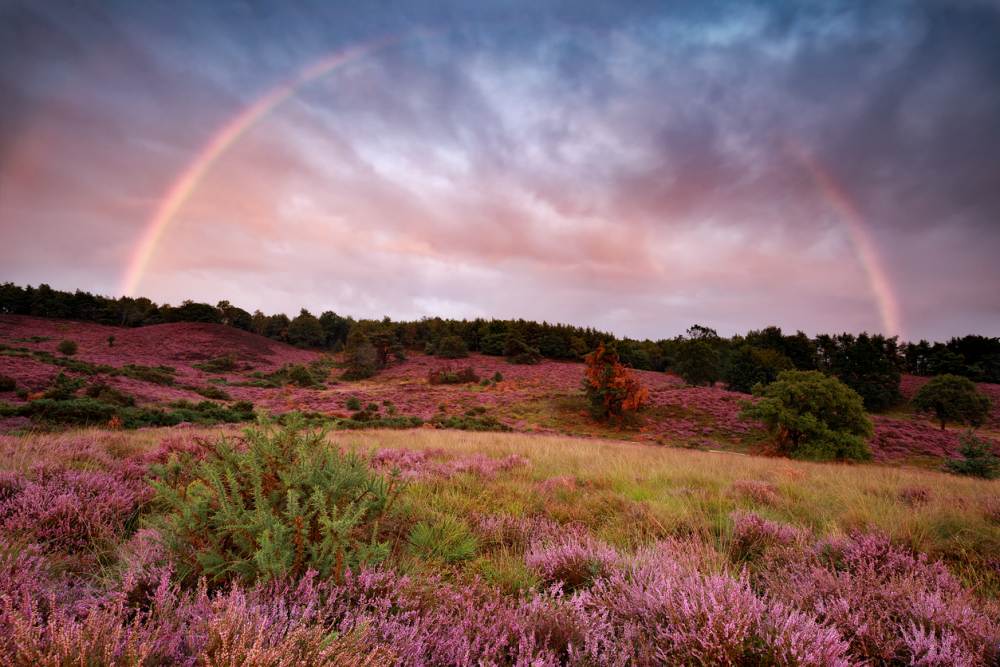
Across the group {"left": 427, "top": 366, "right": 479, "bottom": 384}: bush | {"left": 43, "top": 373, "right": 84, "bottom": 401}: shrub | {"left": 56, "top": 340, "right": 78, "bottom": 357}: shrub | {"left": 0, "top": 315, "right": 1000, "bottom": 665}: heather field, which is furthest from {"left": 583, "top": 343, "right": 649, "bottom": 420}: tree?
{"left": 56, "top": 340, "right": 78, "bottom": 357}: shrub

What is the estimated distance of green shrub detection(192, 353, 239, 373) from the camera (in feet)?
131

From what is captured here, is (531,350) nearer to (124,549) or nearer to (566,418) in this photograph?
(566,418)

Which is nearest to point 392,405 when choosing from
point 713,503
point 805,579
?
point 713,503

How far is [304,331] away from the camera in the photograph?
76438 millimetres

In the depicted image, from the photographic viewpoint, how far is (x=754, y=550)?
3.82 meters

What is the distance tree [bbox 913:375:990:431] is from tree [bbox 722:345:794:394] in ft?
54.8

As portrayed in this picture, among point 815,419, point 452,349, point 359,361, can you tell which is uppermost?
point 452,349

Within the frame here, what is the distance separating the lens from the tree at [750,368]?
178ft

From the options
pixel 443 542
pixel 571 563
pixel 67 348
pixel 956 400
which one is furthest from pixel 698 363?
pixel 67 348

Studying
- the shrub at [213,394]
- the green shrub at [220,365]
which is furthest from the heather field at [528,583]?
the green shrub at [220,365]

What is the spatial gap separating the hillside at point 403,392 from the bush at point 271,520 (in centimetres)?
1536

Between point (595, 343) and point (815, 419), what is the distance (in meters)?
51.7

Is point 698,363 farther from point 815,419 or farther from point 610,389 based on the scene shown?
point 815,419

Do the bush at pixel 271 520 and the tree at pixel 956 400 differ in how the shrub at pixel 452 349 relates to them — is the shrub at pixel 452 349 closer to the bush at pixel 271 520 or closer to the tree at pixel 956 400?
the tree at pixel 956 400
